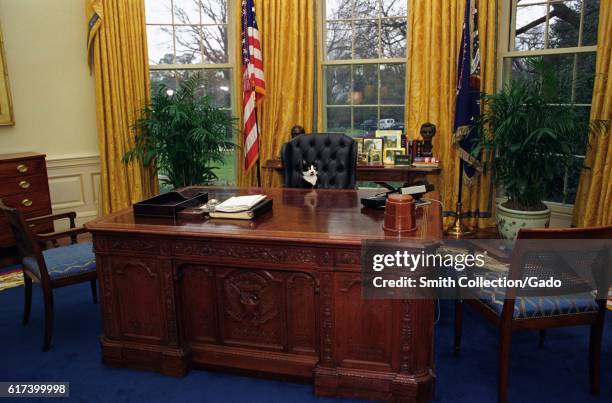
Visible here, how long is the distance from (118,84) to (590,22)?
164 inches

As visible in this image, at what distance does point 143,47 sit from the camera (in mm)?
5020

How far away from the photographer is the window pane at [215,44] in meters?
5.21

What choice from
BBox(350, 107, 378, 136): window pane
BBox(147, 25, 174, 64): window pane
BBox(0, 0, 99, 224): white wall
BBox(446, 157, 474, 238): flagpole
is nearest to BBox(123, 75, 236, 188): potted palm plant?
BBox(147, 25, 174, 64): window pane

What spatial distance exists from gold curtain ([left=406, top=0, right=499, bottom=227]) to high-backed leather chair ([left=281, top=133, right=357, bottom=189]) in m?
1.27

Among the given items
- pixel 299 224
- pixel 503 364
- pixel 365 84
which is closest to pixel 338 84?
pixel 365 84

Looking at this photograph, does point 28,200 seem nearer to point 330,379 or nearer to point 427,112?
point 330,379

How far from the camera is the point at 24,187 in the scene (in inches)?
169

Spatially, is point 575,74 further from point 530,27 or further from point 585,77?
point 530,27

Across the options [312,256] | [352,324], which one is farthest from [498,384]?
[312,256]

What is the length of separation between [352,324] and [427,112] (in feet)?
9.65

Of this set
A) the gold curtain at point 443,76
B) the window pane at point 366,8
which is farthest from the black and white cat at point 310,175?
the window pane at point 366,8

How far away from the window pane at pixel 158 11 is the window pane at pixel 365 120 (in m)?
2.09

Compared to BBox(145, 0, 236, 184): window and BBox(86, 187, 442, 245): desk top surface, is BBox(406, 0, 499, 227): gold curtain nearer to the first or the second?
BBox(145, 0, 236, 184): window

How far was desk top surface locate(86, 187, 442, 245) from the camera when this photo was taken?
231cm
